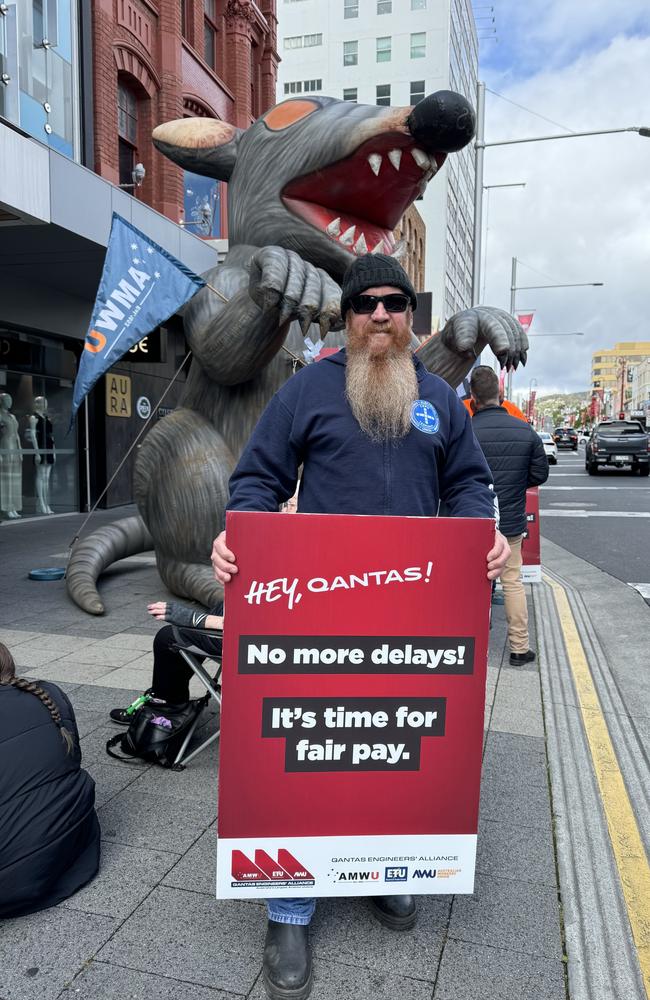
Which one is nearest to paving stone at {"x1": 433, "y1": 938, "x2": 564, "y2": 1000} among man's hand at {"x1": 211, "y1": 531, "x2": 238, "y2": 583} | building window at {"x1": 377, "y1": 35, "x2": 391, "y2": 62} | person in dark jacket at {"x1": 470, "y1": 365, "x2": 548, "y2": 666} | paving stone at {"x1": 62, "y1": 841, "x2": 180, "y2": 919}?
paving stone at {"x1": 62, "y1": 841, "x2": 180, "y2": 919}

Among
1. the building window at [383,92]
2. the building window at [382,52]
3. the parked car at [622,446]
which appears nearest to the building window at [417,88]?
the building window at [383,92]

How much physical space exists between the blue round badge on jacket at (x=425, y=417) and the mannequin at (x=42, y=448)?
382 inches

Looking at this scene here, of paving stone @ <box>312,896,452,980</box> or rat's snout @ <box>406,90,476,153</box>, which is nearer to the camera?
paving stone @ <box>312,896,452,980</box>

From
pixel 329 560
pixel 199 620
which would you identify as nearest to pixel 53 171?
pixel 199 620

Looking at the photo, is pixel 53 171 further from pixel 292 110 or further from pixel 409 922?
pixel 409 922

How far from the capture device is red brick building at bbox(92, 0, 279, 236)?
1040 cm

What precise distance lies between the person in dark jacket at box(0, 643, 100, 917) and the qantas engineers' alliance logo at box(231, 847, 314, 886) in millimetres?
561

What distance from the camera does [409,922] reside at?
196 centimetres

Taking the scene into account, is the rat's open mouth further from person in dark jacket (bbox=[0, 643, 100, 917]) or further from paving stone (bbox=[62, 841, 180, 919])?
paving stone (bbox=[62, 841, 180, 919])

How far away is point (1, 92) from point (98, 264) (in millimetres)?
2131

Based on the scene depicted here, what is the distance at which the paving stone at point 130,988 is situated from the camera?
1705 millimetres

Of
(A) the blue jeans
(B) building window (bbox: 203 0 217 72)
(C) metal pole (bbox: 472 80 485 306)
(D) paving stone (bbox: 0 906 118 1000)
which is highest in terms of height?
(B) building window (bbox: 203 0 217 72)

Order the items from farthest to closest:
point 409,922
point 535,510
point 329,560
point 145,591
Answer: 1. point 145,591
2. point 535,510
3. point 409,922
4. point 329,560

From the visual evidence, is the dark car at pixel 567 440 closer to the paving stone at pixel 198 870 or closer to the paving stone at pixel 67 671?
the paving stone at pixel 67 671
